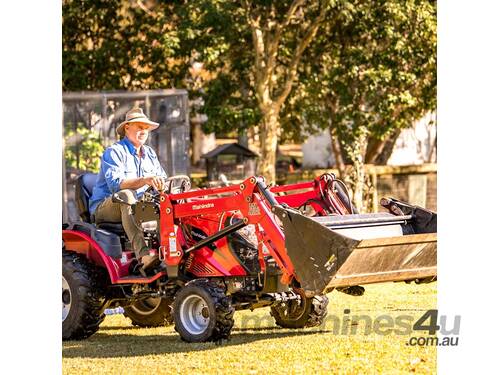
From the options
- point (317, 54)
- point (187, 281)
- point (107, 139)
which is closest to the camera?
point (187, 281)

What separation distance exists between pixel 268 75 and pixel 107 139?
3.50 m

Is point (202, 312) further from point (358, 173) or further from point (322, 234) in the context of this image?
point (358, 173)

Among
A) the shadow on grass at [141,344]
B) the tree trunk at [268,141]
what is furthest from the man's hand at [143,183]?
the tree trunk at [268,141]

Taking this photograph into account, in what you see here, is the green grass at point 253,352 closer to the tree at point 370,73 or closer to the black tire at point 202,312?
the black tire at point 202,312

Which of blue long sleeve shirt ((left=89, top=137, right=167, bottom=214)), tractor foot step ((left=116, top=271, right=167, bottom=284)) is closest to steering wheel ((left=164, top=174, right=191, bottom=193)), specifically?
blue long sleeve shirt ((left=89, top=137, right=167, bottom=214))

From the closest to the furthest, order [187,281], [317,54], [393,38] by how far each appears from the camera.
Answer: [187,281] → [393,38] → [317,54]

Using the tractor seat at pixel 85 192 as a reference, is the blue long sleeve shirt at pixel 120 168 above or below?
above

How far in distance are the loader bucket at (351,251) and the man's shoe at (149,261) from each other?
132 cm

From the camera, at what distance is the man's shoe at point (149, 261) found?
9.55 meters

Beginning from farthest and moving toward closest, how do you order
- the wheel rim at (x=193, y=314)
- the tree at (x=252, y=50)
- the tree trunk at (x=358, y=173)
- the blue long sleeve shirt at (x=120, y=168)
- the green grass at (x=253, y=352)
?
the tree trunk at (x=358, y=173) → the tree at (x=252, y=50) → the blue long sleeve shirt at (x=120, y=168) → the wheel rim at (x=193, y=314) → the green grass at (x=253, y=352)
